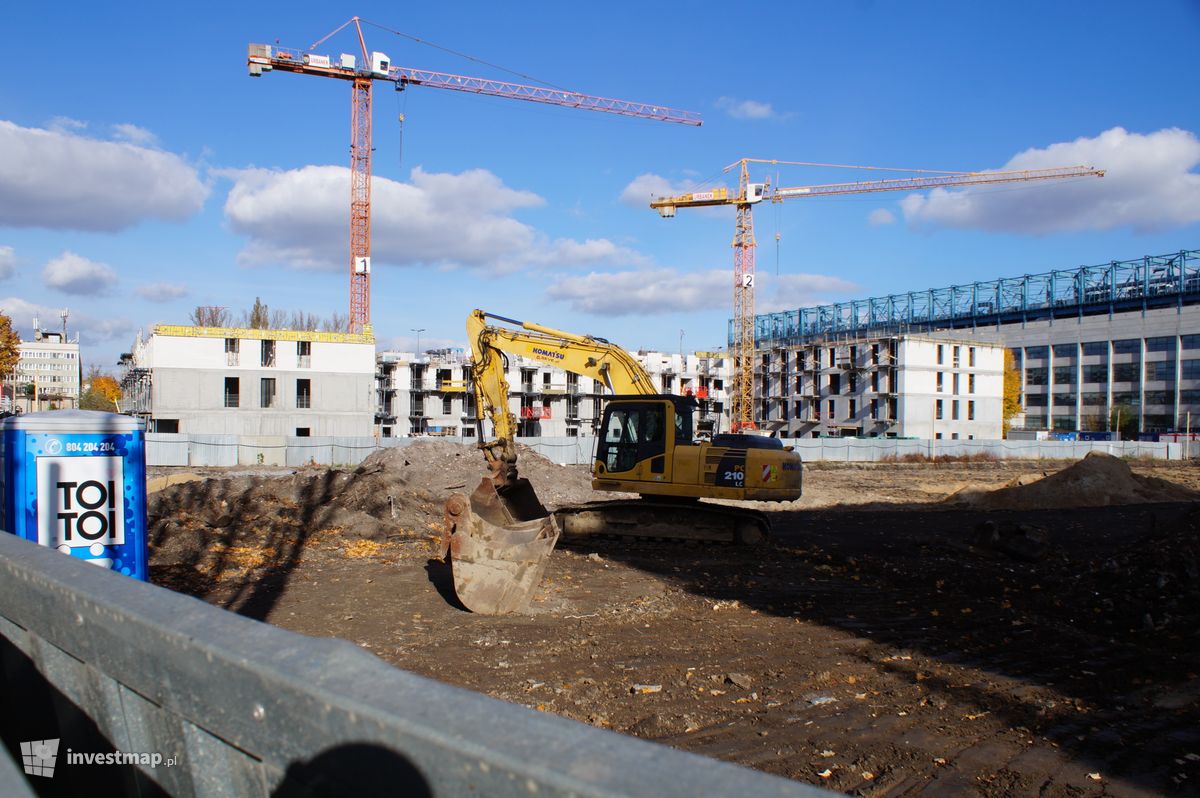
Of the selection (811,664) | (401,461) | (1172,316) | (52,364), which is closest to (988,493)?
(401,461)

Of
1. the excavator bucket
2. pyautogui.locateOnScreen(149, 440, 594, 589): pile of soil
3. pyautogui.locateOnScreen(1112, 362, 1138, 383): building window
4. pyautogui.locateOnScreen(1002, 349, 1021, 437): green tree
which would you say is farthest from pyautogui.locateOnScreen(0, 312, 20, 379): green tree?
pyautogui.locateOnScreen(1112, 362, 1138, 383): building window

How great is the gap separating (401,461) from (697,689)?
20.9m

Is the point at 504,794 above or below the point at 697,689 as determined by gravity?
above

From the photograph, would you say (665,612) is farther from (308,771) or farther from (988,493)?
(988,493)

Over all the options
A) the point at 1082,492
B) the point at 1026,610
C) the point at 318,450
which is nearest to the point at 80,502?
the point at 1026,610

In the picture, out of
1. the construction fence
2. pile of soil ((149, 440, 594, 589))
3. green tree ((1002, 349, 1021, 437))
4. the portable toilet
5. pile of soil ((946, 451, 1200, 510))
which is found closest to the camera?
the portable toilet

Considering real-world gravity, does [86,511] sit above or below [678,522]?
above

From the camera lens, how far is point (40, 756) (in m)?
2.74

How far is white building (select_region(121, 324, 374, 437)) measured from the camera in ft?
178

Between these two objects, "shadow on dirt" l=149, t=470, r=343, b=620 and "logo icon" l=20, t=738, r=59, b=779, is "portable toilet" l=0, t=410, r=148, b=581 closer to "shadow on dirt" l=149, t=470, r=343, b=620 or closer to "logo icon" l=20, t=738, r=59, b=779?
"logo icon" l=20, t=738, r=59, b=779

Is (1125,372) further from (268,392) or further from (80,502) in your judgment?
(80,502)

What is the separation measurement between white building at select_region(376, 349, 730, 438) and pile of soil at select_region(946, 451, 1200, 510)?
4143 cm

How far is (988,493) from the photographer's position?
31016 mm

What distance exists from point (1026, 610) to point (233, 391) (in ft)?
175
